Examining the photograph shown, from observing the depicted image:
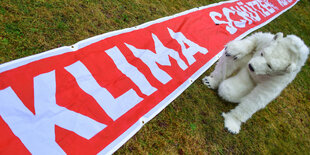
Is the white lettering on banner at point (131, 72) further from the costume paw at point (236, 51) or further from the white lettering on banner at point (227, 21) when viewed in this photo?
the white lettering on banner at point (227, 21)

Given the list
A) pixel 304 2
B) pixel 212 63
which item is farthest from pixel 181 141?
pixel 304 2

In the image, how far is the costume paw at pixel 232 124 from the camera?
84.6 inches

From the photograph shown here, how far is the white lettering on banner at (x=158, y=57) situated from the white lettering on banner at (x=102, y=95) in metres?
0.44

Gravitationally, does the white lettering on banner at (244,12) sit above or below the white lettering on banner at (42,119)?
→ below

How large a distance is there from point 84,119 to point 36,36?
101 centimetres

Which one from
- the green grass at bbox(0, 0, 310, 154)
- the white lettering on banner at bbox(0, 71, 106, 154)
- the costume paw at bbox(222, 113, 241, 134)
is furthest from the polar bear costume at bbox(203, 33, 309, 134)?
the white lettering on banner at bbox(0, 71, 106, 154)

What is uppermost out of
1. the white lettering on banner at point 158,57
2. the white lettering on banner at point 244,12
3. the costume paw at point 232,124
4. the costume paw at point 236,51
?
the costume paw at point 236,51

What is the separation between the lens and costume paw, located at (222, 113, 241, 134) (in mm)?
2148

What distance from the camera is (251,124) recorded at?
94.1 inches

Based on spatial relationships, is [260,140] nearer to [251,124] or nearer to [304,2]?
[251,124]

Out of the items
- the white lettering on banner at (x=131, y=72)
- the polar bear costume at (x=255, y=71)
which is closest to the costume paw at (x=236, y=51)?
the polar bear costume at (x=255, y=71)

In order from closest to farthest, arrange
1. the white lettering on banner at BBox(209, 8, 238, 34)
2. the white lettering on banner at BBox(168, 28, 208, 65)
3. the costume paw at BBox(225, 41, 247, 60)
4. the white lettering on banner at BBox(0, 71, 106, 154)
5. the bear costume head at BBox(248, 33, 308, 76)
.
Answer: the white lettering on banner at BBox(0, 71, 106, 154) → the bear costume head at BBox(248, 33, 308, 76) → the costume paw at BBox(225, 41, 247, 60) → the white lettering on banner at BBox(168, 28, 208, 65) → the white lettering on banner at BBox(209, 8, 238, 34)

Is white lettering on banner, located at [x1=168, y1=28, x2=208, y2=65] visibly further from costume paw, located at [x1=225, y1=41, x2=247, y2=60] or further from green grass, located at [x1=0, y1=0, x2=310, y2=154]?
costume paw, located at [x1=225, y1=41, x2=247, y2=60]

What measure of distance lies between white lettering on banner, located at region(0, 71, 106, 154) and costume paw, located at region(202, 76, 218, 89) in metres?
1.39
